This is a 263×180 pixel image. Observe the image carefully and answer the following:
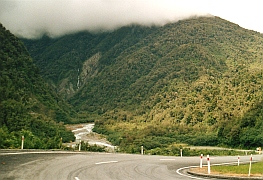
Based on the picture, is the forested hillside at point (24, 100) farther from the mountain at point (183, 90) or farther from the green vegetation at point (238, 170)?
the green vegetation at point (238, 170)

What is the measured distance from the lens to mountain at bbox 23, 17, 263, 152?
264 feet

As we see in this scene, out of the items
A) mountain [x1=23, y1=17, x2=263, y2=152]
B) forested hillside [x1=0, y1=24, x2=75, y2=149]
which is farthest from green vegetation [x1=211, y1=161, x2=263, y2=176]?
mountain [x1=23, y1=17, x2=263, y2=152]

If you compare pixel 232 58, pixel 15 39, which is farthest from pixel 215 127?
pixel 15 39

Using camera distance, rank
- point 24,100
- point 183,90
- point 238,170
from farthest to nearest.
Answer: point 183,90 → point 24,100 → point 238,170

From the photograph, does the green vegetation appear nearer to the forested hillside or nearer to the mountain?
the forested hillside

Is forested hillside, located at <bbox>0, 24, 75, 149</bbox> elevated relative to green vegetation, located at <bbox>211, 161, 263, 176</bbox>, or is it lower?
elevated

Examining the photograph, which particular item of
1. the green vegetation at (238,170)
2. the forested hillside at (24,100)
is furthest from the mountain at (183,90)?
the green vegetation at (238,170)

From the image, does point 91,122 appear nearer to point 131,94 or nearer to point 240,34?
point 131,94

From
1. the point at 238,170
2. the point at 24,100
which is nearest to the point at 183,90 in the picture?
the point at 24,100

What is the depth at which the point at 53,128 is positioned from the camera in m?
68.1

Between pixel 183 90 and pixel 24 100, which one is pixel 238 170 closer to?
pixel 24 100

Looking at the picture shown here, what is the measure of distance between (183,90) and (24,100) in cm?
6438

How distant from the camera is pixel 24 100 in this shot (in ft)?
243

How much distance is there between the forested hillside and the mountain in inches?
674
